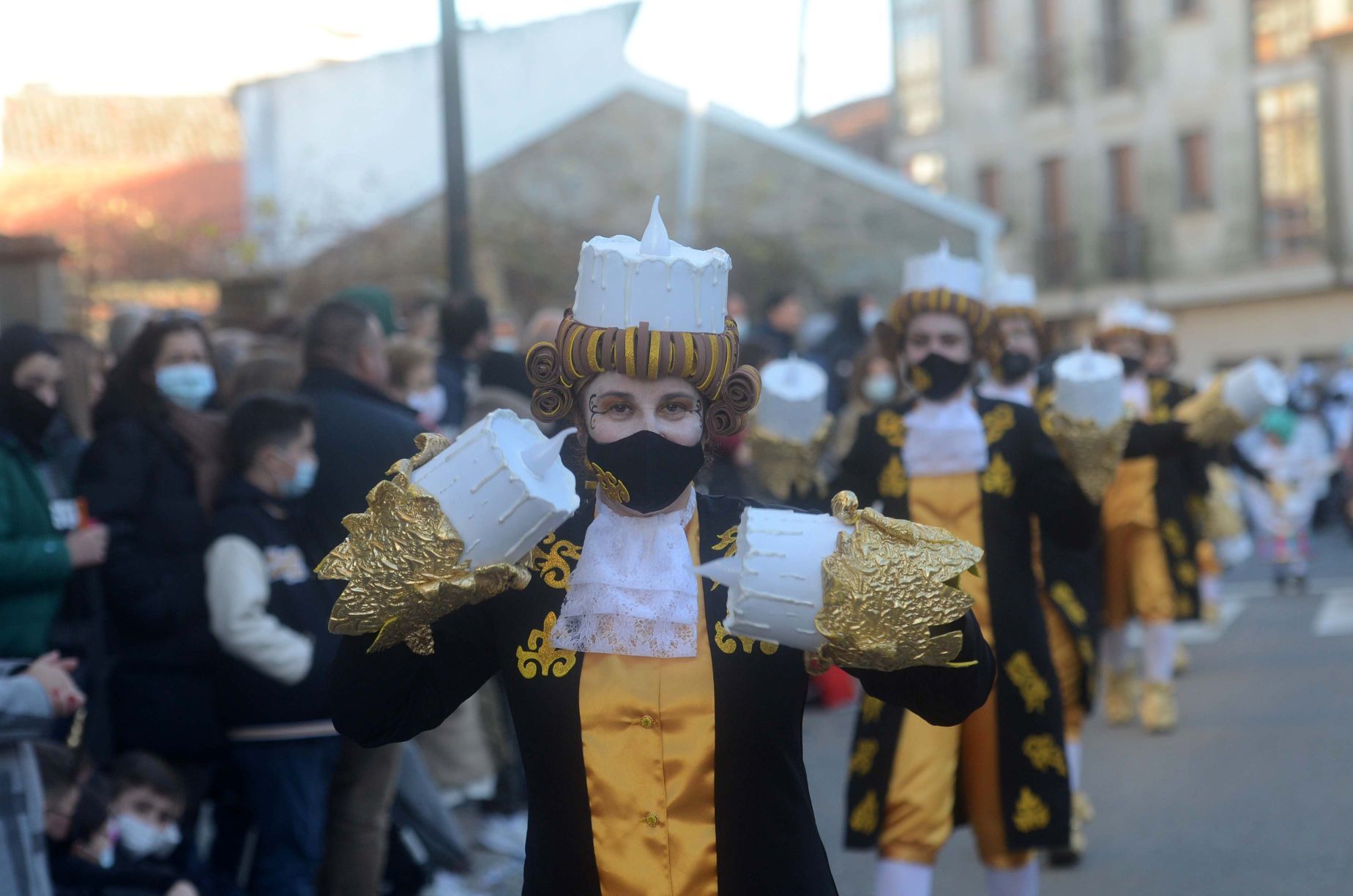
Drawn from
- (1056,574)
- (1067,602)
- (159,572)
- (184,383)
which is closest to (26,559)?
(159,572)

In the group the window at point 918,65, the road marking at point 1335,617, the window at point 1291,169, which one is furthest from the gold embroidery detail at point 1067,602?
the window at point 918,65

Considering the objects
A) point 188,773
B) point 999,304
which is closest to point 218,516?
point 188,773

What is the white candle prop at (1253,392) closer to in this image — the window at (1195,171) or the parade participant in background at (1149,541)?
the parade participant in background at (1149,541)

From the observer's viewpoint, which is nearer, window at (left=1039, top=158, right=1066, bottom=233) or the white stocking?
the white stocking

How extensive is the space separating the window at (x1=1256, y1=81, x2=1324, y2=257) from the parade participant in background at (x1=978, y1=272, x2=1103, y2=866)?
26.1 metres

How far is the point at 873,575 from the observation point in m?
2.50

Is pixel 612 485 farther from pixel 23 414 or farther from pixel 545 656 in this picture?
pixel 23 414

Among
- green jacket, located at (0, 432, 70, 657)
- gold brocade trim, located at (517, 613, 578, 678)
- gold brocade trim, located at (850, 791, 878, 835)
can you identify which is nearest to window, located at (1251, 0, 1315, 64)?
gold brocade trim, located at (850, 791, 878, 835)

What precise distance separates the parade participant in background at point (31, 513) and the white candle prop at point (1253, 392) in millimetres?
4407

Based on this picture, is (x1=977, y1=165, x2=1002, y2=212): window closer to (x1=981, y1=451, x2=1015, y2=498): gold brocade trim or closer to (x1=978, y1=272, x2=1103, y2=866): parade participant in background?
(x1=978, y1=272, x2=1103, y2=866): parade participant in background

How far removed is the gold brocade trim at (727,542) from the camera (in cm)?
292

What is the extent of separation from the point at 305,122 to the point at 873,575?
2546 cm

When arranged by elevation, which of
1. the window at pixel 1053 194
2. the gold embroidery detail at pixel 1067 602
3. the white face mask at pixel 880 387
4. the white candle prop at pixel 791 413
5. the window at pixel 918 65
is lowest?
the gold embroidery detail at pixel 1067 602

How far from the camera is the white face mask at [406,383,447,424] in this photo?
7344 millimetres
